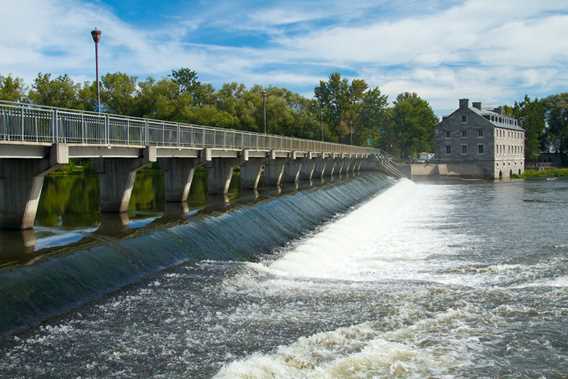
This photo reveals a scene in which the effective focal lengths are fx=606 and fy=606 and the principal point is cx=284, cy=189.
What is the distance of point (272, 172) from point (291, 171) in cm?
578

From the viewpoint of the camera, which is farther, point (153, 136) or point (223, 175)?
point (223, 175)

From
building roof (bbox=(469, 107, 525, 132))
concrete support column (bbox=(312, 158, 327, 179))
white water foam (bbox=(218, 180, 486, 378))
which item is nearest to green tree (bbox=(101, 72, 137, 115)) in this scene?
concrete support column (bbox=(312, 158, 327, 179))

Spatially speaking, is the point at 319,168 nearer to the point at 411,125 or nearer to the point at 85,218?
the point at 85,218

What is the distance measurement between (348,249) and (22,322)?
48.1 feet

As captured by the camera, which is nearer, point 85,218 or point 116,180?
point 85,218

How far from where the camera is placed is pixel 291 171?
53.3 m

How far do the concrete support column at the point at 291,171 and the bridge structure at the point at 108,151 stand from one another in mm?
9598

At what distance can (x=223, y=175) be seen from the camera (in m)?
37.2

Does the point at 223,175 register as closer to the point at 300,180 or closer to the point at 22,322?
the point at 300,180

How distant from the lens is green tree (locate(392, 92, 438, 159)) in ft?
423

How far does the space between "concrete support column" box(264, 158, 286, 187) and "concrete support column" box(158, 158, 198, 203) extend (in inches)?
625

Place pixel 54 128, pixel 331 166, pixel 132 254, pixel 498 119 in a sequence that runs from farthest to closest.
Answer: pixel 498 119 → pixel 331 166 → pixel 54 128 → pixel 132 254

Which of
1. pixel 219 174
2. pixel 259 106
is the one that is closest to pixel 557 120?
pixel 259 106

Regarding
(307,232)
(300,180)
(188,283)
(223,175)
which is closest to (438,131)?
(300,180)
